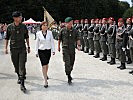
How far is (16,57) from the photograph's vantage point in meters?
8.34

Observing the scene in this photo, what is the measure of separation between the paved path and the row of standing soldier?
60cm

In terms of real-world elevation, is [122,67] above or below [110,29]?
below

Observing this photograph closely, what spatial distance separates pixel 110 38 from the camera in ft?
39.7

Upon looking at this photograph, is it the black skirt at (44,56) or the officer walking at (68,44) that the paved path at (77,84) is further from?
the black skirt at (44,56)

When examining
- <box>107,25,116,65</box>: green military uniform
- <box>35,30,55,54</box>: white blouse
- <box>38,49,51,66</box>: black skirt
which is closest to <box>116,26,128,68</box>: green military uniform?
<box>107,25,116,65</box>: green military uniform

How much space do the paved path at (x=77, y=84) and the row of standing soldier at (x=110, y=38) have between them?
0.60 m

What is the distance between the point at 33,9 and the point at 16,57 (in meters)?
63.5

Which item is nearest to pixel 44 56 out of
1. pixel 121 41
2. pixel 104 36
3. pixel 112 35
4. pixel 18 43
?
pixel 18 43

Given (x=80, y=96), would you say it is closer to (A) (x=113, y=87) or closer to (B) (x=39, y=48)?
(A) (x=113, y=87)

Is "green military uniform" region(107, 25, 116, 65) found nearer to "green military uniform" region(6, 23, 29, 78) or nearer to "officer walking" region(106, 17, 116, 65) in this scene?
"officer walking" region(106, 17, 116, 65)

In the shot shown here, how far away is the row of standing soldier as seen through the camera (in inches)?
430

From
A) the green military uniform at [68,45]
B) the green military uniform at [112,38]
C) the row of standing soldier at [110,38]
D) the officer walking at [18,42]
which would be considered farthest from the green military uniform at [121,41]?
Result: the officer walking at [18,42]

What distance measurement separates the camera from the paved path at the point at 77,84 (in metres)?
7.35

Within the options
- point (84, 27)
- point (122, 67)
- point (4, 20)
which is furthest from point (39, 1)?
point (122, 67)
